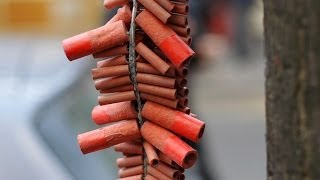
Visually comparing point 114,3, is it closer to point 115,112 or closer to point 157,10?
point 157,10

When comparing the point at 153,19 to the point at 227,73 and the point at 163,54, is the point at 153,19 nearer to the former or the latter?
the point at 163,54

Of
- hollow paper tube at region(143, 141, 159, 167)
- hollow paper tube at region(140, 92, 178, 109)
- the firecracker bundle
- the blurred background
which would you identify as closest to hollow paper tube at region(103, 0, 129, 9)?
the firecracker bundle

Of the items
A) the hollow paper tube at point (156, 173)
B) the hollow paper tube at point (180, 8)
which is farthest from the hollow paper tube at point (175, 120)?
the hollow paper tube at point (180, 8)

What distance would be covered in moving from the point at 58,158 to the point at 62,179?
0.25 m

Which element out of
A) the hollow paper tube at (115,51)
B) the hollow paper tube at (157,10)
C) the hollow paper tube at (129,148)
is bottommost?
the hollow paper tube at (129,148)

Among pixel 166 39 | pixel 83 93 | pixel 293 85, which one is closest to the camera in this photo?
pixel 293 85

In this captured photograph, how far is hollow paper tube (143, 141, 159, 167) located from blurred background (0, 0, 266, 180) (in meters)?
1.49

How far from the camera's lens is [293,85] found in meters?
1.46

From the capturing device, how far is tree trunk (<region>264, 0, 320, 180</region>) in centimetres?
143

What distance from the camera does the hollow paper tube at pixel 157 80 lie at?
5.96ft

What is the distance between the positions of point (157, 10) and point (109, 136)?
306mm

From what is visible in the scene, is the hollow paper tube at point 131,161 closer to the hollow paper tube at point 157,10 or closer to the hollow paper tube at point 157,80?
the hollow paper tube at point 157,80

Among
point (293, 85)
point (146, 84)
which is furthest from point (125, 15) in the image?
point (293, 85)

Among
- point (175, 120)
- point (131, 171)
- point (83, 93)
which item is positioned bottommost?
point (83, 93)
